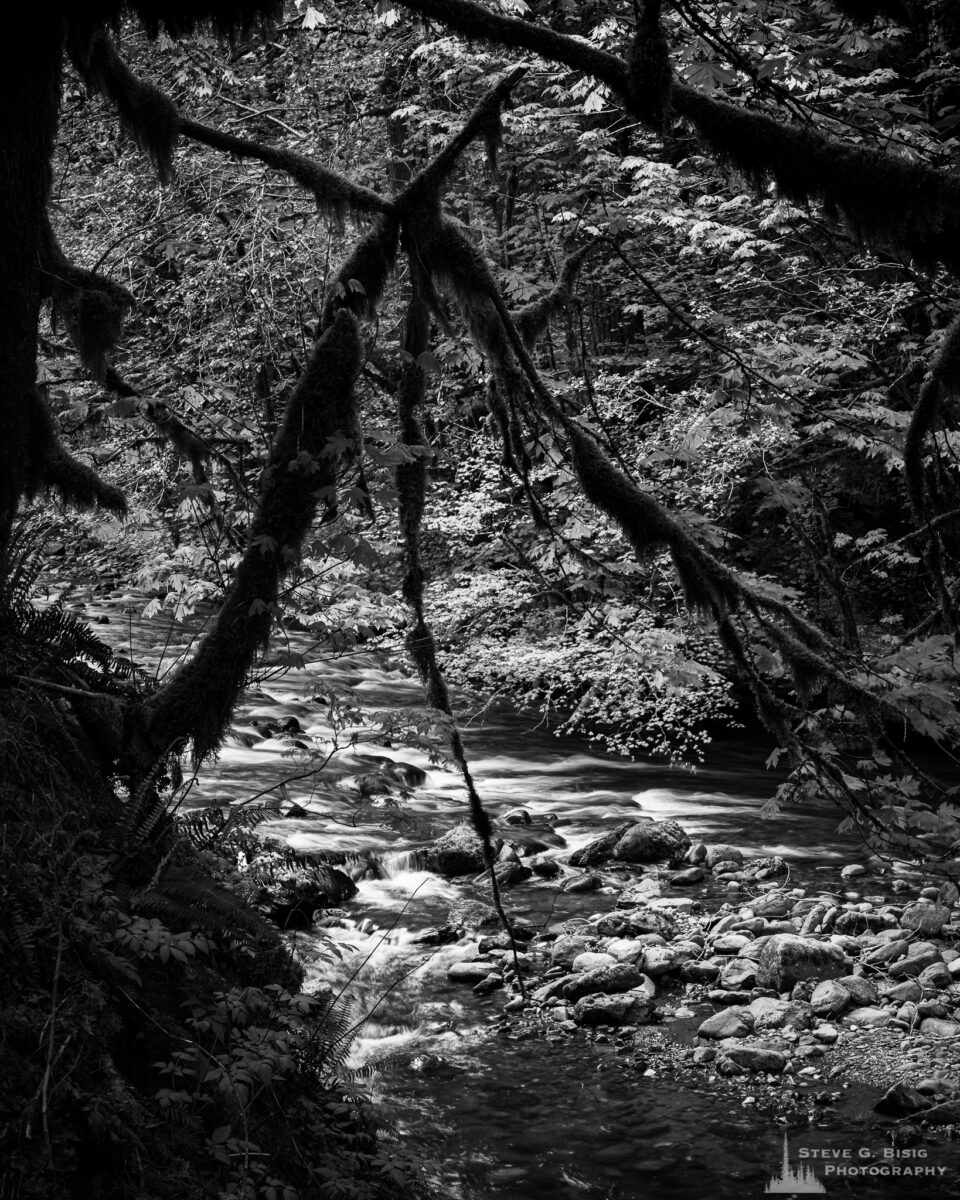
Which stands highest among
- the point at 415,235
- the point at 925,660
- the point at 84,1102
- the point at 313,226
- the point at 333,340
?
the point at 313,226

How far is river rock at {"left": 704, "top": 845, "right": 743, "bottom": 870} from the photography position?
32.4 feet

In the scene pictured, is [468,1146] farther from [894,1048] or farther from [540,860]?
[540,860]

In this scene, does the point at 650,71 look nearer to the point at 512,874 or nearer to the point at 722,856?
the point at 512,874

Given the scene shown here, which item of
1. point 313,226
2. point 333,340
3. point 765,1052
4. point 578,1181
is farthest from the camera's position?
point 313,226

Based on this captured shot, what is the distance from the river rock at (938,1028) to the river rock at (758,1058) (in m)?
0.97

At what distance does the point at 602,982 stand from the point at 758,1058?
4.25ft

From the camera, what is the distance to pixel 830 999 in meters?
6.61

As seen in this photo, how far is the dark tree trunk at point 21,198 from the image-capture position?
3.20 m

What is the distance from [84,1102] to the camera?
273 centimetres

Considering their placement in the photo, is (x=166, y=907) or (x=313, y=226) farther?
(x=313, y=226)

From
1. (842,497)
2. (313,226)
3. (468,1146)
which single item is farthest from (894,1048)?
(842,497)

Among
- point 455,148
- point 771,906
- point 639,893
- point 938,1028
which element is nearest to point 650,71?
point 455,148

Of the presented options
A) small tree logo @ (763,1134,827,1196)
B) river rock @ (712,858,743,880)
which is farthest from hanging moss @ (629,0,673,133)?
river rock @ (712,858,743,880)

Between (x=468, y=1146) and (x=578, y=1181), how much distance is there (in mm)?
652
